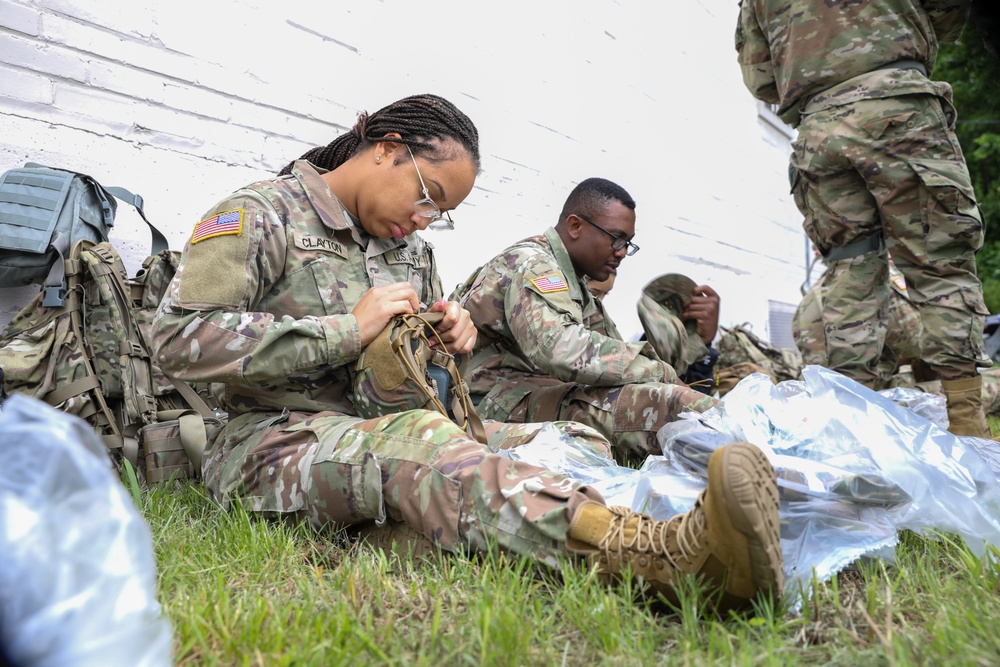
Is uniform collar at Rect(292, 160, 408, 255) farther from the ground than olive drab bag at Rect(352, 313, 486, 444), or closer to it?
farther from the ground

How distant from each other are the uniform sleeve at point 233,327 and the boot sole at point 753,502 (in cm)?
94

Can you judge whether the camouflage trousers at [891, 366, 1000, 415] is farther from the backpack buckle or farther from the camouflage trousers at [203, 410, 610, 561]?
the backpack buckle

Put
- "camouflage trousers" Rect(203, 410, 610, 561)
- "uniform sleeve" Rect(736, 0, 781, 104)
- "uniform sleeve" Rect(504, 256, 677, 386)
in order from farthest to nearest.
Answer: "uniform sleeve" Rect(736, 0, 781, 104) < "uniform sleeve" Rect(504, 256, 677, 386) < "camouflage trousers" Rect(203, 410, 610, 561)

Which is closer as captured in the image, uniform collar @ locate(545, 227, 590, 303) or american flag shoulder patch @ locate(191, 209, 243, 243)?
american flag shoulder patch @ locate(191, 209, 243, 243)

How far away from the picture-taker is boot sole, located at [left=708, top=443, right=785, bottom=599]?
1.04 m

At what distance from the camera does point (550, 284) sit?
255cm

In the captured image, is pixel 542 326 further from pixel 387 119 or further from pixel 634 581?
pixel 634 581

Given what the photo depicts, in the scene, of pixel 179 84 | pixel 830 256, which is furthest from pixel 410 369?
pixel 830 256

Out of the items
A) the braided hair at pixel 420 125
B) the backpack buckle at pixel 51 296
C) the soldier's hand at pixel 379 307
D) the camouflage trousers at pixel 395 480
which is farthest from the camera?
the backpack buckle at pixel 51 296

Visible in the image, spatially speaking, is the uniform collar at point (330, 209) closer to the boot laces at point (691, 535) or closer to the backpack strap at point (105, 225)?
the backpack strap at point (105, 225)

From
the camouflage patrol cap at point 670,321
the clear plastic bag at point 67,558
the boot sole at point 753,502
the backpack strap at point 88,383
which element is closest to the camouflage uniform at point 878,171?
the camouflage patrol cap at point 670,321

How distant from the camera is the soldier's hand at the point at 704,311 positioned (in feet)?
11.2

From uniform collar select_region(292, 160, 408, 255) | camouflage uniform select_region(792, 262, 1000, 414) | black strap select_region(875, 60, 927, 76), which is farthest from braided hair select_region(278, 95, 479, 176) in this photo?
camouflage uniform select_region(792, 262, 1000, 414)

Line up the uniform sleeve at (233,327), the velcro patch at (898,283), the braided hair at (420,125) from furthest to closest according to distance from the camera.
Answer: the velcro patch at (898,283) → the braided hair at (420,125) → the uniform sleeve at (233,327)
